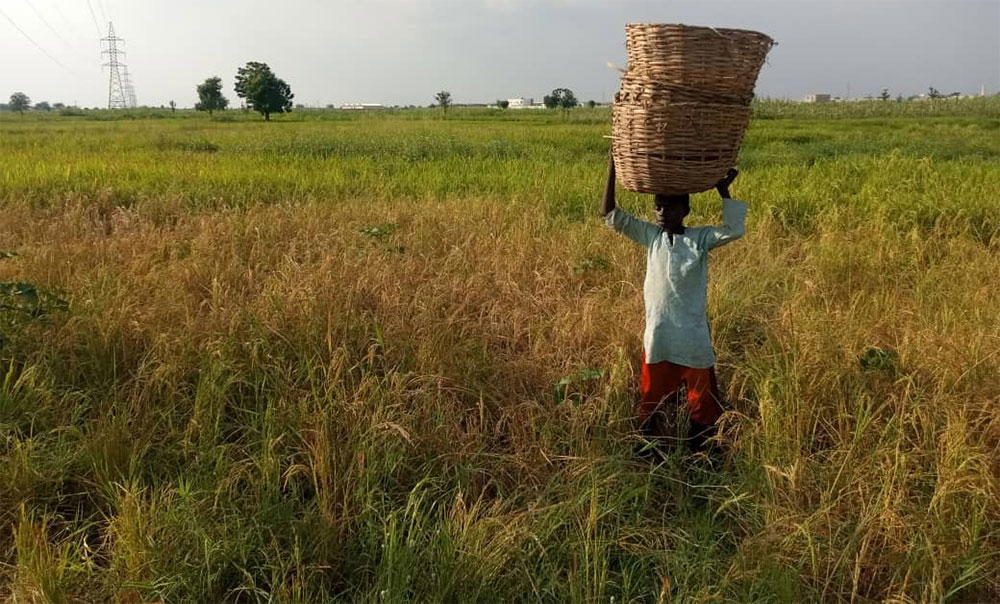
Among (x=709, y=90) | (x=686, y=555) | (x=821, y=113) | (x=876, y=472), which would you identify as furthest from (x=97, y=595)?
(x=821, y=113)

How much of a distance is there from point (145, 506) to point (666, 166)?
2.08m

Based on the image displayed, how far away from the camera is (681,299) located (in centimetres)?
223

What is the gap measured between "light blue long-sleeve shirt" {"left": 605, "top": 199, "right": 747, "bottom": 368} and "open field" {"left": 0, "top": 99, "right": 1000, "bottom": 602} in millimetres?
317

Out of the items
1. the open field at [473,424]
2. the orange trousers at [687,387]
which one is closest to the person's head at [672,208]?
the orange trousers at [687,387]

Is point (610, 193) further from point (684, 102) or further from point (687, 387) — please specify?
point (687, 387)

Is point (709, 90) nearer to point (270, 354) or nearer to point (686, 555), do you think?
point (686, 555)

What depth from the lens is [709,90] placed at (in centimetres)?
192

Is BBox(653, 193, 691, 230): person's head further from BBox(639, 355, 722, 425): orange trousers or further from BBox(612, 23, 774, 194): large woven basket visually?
BBox(639, 355, 722, 425): orange trousers

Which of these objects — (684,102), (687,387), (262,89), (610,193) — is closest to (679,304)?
(687,387)

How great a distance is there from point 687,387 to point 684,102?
109 centimetres

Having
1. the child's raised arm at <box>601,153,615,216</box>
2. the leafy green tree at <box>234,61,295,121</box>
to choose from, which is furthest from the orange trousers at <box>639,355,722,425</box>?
the leafy green tree at <box>234,61,295,121</box>

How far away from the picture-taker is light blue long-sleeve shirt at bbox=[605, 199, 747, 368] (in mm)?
2201

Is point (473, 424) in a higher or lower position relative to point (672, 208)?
lower

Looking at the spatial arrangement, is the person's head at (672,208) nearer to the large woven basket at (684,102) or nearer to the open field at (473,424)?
the large woven basket at (684,102)
